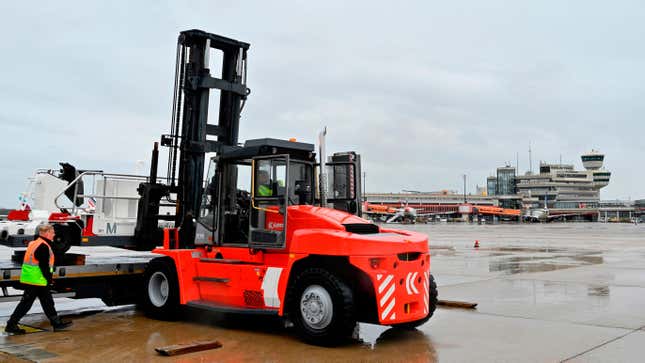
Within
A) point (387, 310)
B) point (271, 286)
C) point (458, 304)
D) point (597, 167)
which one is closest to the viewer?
point (387, 310)

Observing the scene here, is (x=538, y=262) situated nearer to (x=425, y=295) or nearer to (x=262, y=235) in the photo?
(x=425, y=295)

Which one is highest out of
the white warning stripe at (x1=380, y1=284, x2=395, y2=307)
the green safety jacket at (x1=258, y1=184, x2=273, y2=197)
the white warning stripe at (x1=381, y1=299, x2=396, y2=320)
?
the green safety jacket at (x1=258, y1=184, x2=273, y2=197)

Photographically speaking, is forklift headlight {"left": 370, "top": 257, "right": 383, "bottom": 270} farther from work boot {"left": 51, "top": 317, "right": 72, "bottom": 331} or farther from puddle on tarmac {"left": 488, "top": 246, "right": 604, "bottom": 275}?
puddle on tarmac {"left": 488, "top": 246, "right": 604, "bottom": 275}

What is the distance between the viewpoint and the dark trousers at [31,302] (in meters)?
7.30

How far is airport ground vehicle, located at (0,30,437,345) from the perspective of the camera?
6656 millimetres

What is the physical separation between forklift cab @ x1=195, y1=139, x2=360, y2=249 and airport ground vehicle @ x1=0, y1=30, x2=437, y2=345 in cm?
1

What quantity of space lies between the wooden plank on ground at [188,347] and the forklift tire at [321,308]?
994 mm

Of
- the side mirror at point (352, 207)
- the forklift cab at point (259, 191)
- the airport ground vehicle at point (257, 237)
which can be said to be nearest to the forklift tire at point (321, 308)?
the airport ground vehicle at point (257, 237)

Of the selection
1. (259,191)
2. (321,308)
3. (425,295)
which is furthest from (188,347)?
(425,295)

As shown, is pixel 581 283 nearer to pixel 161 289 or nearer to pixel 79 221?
pixel 161 289

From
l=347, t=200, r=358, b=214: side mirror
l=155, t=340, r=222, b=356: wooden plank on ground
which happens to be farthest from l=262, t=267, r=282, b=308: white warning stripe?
l=347, t=200, r=358, b=214: side mirror

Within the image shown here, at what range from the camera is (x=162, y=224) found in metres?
9.22

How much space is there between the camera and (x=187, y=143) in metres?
9.00

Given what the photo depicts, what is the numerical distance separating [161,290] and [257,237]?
7.45 feet
